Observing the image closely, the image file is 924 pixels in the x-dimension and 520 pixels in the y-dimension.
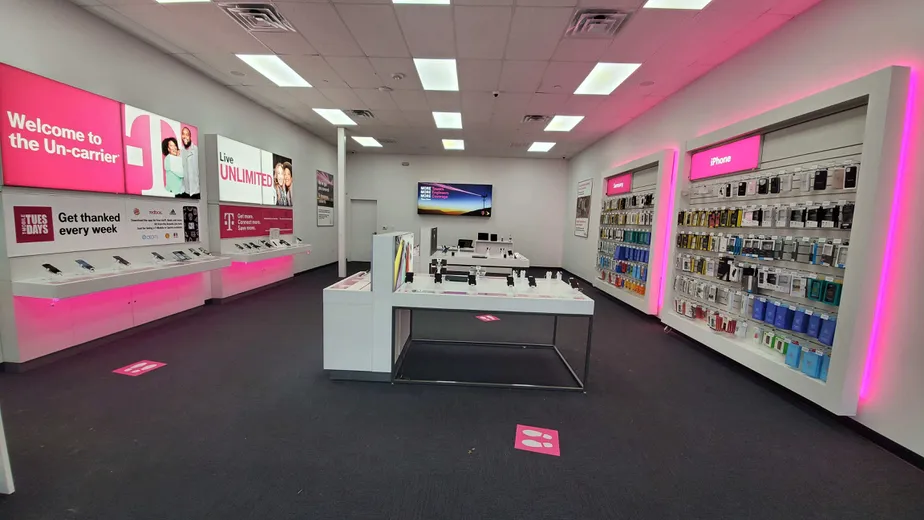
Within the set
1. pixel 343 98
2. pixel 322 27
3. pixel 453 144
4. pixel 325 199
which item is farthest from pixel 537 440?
pixel 325 199

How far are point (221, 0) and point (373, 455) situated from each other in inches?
163

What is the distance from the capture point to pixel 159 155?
419cm

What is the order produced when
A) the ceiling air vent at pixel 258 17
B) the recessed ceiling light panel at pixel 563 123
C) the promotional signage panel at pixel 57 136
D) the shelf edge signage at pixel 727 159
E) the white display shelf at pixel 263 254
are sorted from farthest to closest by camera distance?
the recessed ceiling light panel at pixel 563 123, the white display shelf at pixel 263 254, the shelf edge signage at pixel 727 159, the ceiling air vent at pixel 258 17, the promotional signage panel at pixel 57 136

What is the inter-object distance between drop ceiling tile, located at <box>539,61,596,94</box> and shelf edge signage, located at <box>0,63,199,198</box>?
191 inches

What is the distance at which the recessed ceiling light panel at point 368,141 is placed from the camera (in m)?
8.38

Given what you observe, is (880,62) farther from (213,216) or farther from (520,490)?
(213,216)

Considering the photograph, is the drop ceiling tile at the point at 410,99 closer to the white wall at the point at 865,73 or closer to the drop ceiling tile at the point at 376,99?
the drop ceiling tile at the point at 376,99

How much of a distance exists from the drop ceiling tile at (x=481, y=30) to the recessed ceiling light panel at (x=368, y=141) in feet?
16.0

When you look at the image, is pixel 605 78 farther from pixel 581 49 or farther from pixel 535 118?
pixel 535 118

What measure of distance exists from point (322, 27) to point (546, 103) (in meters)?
3.47

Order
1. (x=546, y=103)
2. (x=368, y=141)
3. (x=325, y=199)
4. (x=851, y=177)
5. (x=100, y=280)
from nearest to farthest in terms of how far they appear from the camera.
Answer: (x=851, y=177) < (x=100, y=280) < (x=546, y=103) < (x=368, y=141) < (x=325, y=199)

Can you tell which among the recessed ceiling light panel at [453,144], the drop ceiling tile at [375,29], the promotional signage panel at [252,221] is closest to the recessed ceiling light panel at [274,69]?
the drop ceiling tile at [375,29]

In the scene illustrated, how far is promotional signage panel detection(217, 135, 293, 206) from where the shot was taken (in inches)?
206

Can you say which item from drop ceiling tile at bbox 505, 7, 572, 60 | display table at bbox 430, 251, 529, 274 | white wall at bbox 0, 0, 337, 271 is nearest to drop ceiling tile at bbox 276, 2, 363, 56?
drop ceiling tile at bbox 505, 7, 572, 60
